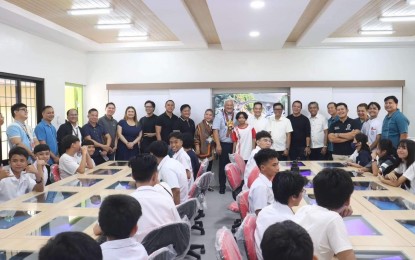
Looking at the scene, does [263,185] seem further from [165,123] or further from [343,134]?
[165,123]

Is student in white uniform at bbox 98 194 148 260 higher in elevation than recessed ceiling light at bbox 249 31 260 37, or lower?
lower

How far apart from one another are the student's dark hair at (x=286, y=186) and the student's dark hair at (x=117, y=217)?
0.83 m

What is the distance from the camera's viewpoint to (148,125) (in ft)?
21.6

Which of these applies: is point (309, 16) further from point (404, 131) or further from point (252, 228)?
point (252, 228)

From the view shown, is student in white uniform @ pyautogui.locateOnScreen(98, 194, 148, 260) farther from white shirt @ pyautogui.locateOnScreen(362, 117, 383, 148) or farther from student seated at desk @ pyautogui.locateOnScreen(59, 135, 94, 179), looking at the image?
white shirt @ pyautogui.locateOnScreen(362, 117, 383, 148)

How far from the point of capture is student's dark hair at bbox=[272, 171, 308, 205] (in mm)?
2014

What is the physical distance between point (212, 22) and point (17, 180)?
137 inches

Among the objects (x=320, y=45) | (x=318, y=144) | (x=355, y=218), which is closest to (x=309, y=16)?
(x=320, y=45)

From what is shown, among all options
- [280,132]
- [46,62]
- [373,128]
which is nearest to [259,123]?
[280,132]

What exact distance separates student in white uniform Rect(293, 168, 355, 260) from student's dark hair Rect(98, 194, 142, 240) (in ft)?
2.65

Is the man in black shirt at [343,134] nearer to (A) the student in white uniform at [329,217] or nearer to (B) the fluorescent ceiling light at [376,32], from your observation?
(B) the fluorescent ceiling light at [376,32]

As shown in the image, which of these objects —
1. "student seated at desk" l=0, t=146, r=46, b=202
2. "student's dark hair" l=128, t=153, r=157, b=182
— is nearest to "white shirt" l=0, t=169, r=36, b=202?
"student seated at desk" l=0, t=146, r=46, b=202

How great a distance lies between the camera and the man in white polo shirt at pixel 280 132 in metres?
6.20

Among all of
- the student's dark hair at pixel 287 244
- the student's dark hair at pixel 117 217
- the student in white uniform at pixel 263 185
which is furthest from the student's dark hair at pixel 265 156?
the student's dark hair at pixel 287 244
